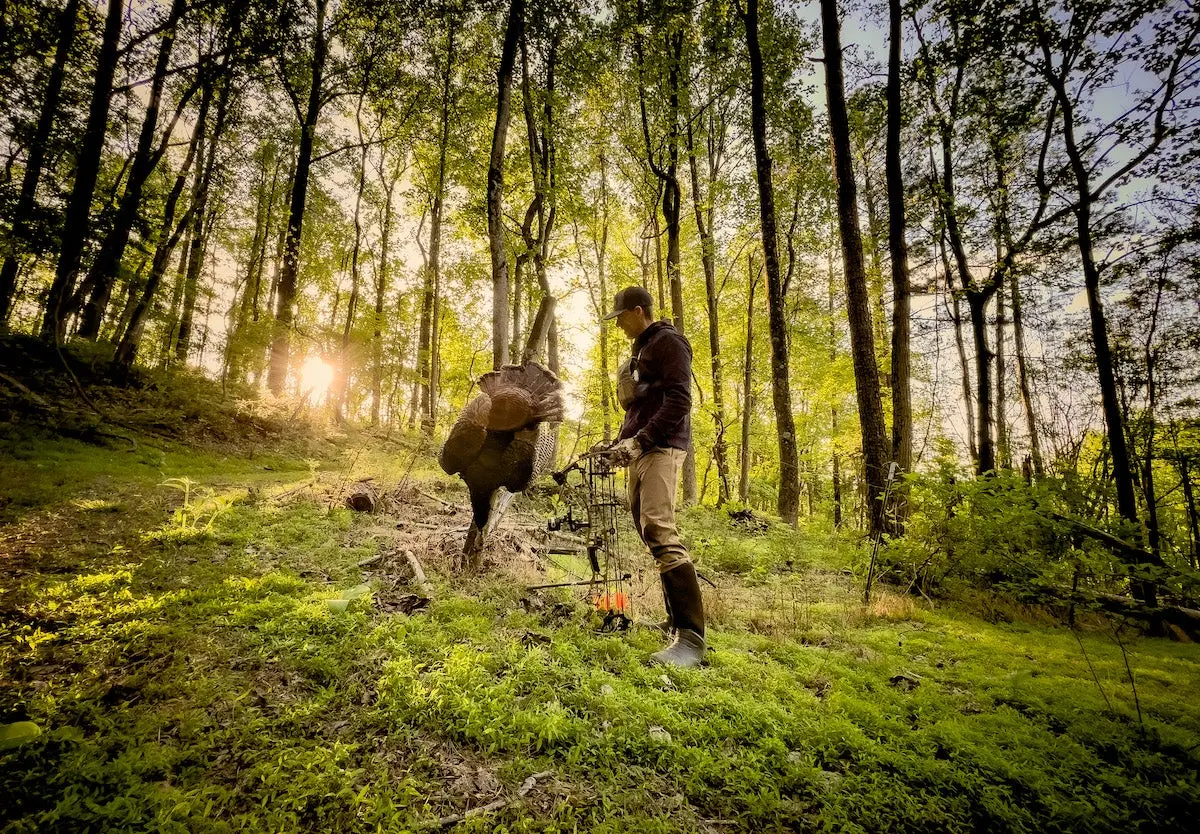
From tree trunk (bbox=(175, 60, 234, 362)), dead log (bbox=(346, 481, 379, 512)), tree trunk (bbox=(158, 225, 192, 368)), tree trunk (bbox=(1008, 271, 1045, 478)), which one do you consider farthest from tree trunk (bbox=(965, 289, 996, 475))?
tree trunk (bbox=(158, 225, 192, 368))

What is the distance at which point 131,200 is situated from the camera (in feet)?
33.9

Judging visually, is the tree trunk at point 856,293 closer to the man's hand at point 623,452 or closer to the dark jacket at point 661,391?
the dark jacket at point 661,391

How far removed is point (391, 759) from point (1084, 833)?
2.97 meters

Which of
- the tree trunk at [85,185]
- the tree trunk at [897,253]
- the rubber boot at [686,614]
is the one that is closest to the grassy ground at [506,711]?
the rubber boot at [686,614]

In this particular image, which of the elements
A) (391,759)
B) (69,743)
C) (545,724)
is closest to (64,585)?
(69,743)

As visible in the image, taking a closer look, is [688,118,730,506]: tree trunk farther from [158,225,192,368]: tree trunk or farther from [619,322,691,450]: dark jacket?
[158,225,192,368]: tree trunk

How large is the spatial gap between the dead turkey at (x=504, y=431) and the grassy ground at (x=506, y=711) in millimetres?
1124

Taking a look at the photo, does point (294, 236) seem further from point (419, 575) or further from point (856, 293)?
point (856, 293)

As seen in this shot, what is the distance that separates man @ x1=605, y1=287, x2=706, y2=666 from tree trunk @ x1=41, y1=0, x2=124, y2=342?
10.5 m

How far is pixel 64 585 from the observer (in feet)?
9.55

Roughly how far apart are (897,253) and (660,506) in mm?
7932

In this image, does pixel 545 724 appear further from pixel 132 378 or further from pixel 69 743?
pixel 132 378

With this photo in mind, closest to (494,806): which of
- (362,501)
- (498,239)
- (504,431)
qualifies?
(504,431)

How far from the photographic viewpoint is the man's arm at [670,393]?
352cm
